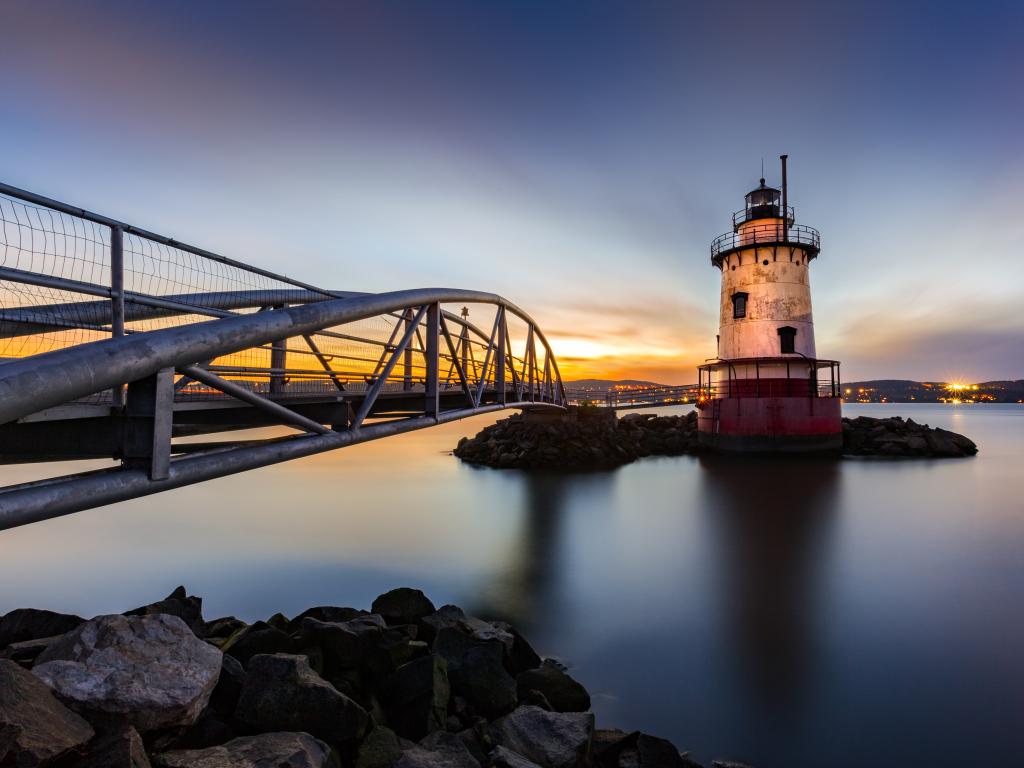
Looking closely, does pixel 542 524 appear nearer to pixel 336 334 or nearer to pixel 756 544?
pixel 756 544

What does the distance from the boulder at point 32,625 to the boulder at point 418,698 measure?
3.39m

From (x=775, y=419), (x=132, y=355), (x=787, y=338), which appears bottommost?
(x=775, y=419)

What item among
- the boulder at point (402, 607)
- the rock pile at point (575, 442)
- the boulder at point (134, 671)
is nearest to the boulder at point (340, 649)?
the boulder at point (134, 671)

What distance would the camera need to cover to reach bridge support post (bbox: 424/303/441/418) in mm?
9375

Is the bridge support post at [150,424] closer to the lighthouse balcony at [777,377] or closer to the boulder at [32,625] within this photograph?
the boulder at [32,625]

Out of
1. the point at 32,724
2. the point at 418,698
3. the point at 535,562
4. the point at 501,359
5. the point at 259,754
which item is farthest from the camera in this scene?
the point at 501,359

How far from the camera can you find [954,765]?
5441mm

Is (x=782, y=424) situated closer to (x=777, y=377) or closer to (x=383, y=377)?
(x=777, y=377)

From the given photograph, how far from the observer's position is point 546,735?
15.9 feet

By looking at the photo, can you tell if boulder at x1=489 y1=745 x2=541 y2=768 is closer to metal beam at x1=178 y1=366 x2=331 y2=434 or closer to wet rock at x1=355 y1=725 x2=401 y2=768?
wet rock at x1=355 y1=725 x2=401 y2=768

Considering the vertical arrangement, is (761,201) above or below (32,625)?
above

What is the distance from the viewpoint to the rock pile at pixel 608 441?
28266 mm

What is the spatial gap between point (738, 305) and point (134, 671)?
27.5 meters

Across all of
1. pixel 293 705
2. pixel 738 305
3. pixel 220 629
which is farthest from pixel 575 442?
pixel 293 705
